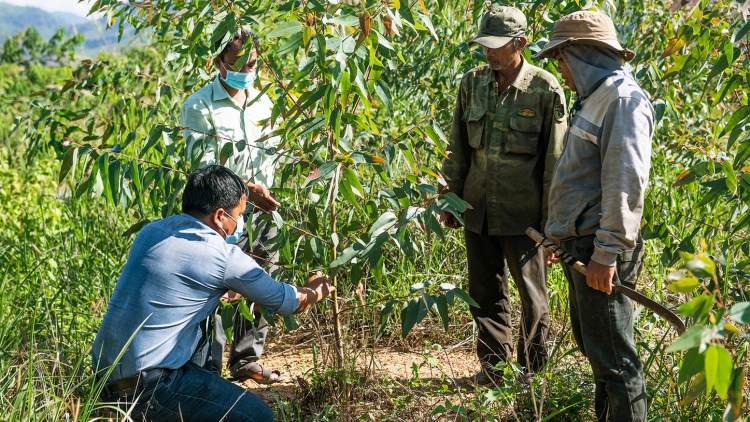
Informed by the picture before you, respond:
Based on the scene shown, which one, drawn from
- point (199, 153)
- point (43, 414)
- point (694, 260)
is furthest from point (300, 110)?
point (694, 260)

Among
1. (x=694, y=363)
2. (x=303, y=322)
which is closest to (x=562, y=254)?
(x=694, y=363)

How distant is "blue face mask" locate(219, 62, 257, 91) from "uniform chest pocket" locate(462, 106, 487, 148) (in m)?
1.05

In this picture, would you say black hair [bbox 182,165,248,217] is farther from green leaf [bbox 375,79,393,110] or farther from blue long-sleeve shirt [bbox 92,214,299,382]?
green leaf [bbox 375,79,393,110]

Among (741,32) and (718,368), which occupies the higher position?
(741,32)

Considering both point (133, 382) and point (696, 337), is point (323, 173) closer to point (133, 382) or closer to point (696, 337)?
point (133, 382)

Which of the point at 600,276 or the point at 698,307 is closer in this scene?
the point at 698,307

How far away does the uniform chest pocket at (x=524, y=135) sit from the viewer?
324 centimetres

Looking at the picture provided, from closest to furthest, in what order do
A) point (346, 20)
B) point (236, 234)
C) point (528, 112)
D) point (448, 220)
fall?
point (346, 20)
point (528, 112)
point (236, 234)
point (448, 220)

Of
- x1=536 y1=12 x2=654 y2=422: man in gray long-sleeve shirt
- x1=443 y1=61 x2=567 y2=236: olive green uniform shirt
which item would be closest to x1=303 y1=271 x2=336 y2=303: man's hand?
x1=443 y1=61 x2=567 y2=236: olive green uniform shirt

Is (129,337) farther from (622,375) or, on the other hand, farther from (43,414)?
(622,375)

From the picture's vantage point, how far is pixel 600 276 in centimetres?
248

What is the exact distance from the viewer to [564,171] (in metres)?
2.65

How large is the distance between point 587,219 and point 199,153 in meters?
1.62

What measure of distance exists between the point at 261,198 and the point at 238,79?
77 centimetres
